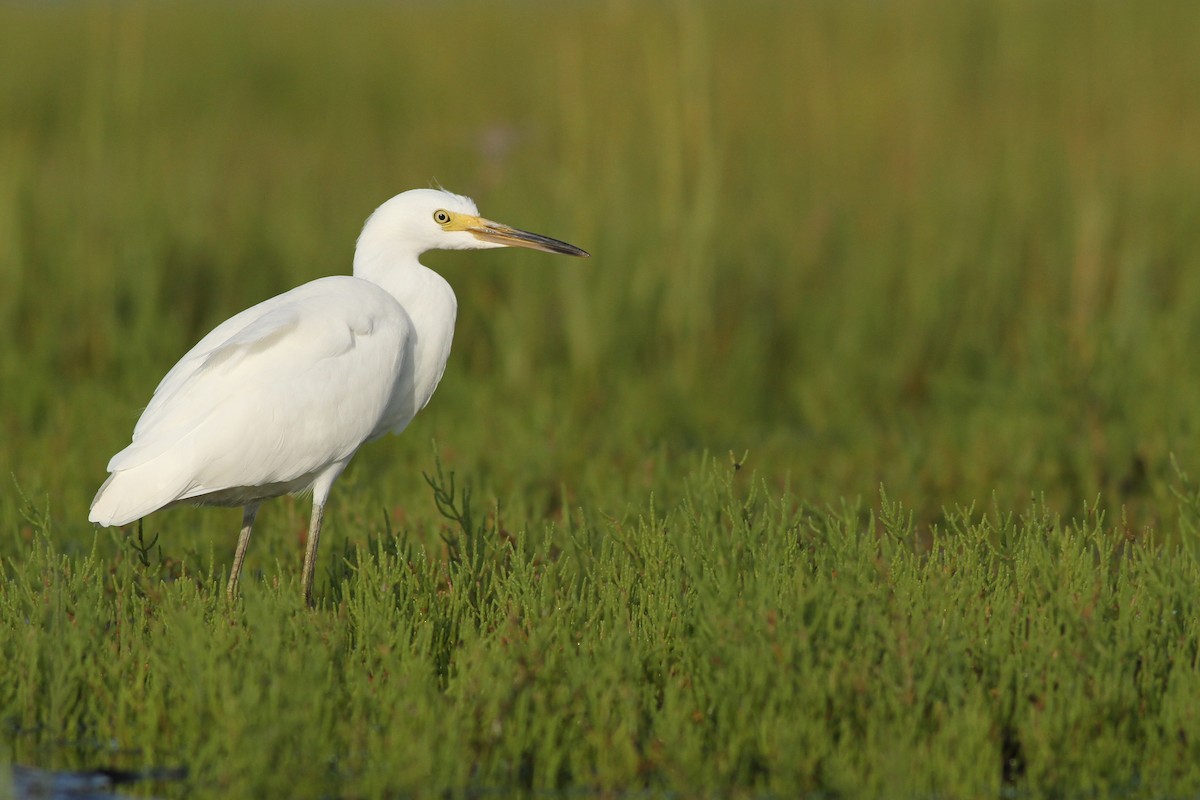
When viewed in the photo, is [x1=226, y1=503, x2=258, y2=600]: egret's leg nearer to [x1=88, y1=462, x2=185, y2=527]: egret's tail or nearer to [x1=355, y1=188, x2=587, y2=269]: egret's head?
[x1=88, y1=462, x2=185, y2=527]: egret's tail

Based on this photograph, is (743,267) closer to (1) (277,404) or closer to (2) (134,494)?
(1) (277,404)

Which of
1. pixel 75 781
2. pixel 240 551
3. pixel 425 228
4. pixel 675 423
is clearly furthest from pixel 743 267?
pixel 75 781

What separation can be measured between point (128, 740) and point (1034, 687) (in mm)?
2236

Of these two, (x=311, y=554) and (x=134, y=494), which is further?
(x=311, y=554)

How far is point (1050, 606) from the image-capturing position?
399 centimetres

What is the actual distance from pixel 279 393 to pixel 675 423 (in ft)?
12.1

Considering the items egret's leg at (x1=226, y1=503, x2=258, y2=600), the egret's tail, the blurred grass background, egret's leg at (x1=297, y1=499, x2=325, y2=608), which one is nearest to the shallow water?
egret's leg at (x1=226, y1=503, x2=258, y2=600)

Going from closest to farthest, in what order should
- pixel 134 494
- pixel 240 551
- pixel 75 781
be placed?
pixel 75 781 < pixel 134 494 < pixel 240 551

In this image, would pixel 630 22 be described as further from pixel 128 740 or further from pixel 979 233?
pixel 128 740

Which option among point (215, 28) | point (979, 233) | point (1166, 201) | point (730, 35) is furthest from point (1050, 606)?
point (215, 28)

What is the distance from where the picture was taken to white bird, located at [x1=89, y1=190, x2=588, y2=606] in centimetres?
453

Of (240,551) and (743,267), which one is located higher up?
(743,267)

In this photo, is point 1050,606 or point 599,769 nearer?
point 599,769

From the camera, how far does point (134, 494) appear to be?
4449 millimetres
